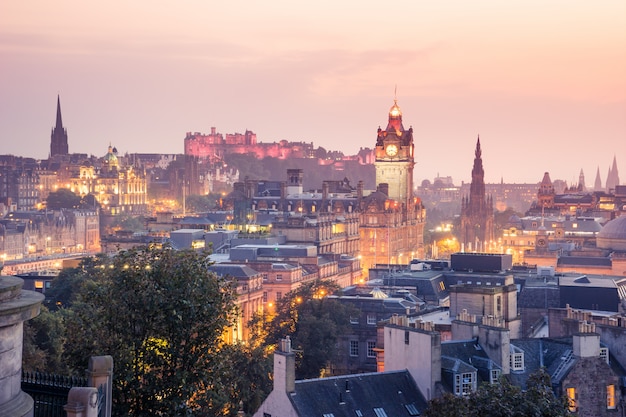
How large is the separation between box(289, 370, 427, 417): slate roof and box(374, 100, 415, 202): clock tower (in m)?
145

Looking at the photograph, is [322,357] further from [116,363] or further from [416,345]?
[116,363]

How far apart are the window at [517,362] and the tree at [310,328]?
18.5m

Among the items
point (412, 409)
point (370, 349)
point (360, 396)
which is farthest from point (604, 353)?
point (370, 349)

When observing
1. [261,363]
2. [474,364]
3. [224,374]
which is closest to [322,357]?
[261,363]

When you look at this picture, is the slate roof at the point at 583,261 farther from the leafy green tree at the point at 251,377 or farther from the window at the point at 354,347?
the leafy green tree at the point at 251,377

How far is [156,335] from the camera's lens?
114ft

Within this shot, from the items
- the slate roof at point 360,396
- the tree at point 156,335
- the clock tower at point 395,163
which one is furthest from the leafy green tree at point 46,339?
the clock tower at point 395,163

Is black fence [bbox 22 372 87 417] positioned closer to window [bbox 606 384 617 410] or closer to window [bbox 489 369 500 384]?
window [bbox 489 369 500 384]

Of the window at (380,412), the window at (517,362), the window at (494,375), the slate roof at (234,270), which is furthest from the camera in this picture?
the slate roof at (234,270)

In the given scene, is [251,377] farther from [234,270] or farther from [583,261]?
[583,261]

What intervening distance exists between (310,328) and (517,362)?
896 inches

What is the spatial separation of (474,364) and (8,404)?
101 ft

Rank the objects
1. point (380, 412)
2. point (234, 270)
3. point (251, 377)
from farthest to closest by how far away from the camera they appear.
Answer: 1. point (234, 270)
2. point (251, 377)
3. point (380, 412)

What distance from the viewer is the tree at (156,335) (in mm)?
33156
